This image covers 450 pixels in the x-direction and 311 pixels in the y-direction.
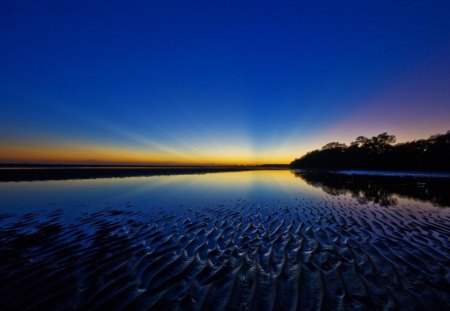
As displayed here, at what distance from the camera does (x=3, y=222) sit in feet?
35.0

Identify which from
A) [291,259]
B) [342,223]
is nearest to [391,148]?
[342,223]

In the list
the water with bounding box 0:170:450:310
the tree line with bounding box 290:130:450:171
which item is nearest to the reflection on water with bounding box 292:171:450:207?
the water with bounding box 0:170:450:310

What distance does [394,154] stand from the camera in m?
91.5

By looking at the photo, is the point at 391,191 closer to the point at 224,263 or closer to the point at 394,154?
the point at 224,263

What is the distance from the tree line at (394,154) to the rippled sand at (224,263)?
9197cm

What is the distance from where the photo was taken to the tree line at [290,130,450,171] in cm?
7462

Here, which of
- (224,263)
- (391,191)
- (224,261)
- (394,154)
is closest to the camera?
(224,263)

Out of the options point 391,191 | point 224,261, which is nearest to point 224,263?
point 224,261

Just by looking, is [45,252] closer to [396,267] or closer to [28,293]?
[28,293]

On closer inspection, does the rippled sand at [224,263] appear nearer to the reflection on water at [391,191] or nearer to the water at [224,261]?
the water at [224,261]

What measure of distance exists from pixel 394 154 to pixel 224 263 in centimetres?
11506

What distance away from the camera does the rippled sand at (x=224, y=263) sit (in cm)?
439

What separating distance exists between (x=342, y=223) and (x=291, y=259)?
6.00m

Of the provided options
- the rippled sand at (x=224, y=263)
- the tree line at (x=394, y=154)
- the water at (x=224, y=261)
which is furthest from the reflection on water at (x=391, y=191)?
the tree line at (x=394, y=154)
